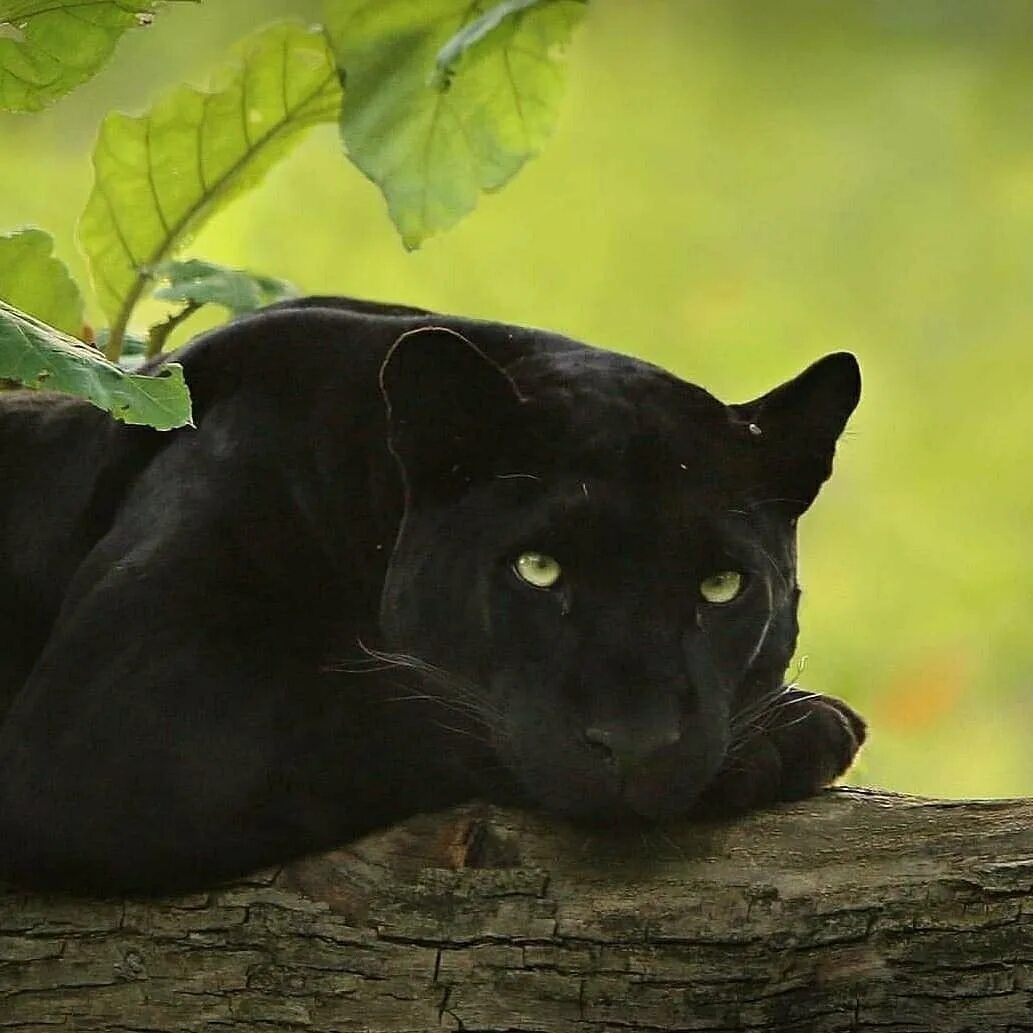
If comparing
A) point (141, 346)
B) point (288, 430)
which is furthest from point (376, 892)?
point (141, 346)

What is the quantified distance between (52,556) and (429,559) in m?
0.32

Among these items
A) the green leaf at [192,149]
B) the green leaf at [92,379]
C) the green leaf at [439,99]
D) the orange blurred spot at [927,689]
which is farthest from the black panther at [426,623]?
the orange blurred spot at [927,689]

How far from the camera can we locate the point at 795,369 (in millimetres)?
2426

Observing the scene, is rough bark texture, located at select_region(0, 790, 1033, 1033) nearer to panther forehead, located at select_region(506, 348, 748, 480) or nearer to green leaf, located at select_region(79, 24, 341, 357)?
panther forehead, located at select_region(506, 348, 748, 480)

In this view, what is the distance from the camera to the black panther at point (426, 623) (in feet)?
3.14

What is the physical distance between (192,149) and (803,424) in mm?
784

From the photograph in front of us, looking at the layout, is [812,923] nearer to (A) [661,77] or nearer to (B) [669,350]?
(B) [669,350]

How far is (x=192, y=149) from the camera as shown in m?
1.61

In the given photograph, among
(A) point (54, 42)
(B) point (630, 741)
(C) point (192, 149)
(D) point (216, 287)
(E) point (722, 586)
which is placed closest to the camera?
(B) point (630, 741)

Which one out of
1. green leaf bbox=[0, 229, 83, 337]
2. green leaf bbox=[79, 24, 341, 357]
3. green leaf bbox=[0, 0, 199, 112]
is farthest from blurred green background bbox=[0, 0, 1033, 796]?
green leaf bbox=[0, 0, 199, 112]

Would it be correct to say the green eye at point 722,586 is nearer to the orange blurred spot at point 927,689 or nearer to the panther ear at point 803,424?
the panther ear at point 803,424

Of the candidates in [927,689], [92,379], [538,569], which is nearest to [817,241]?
[927,689]

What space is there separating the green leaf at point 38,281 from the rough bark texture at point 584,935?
0.59 metres

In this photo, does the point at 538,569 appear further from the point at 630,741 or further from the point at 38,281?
the point at 38,281
